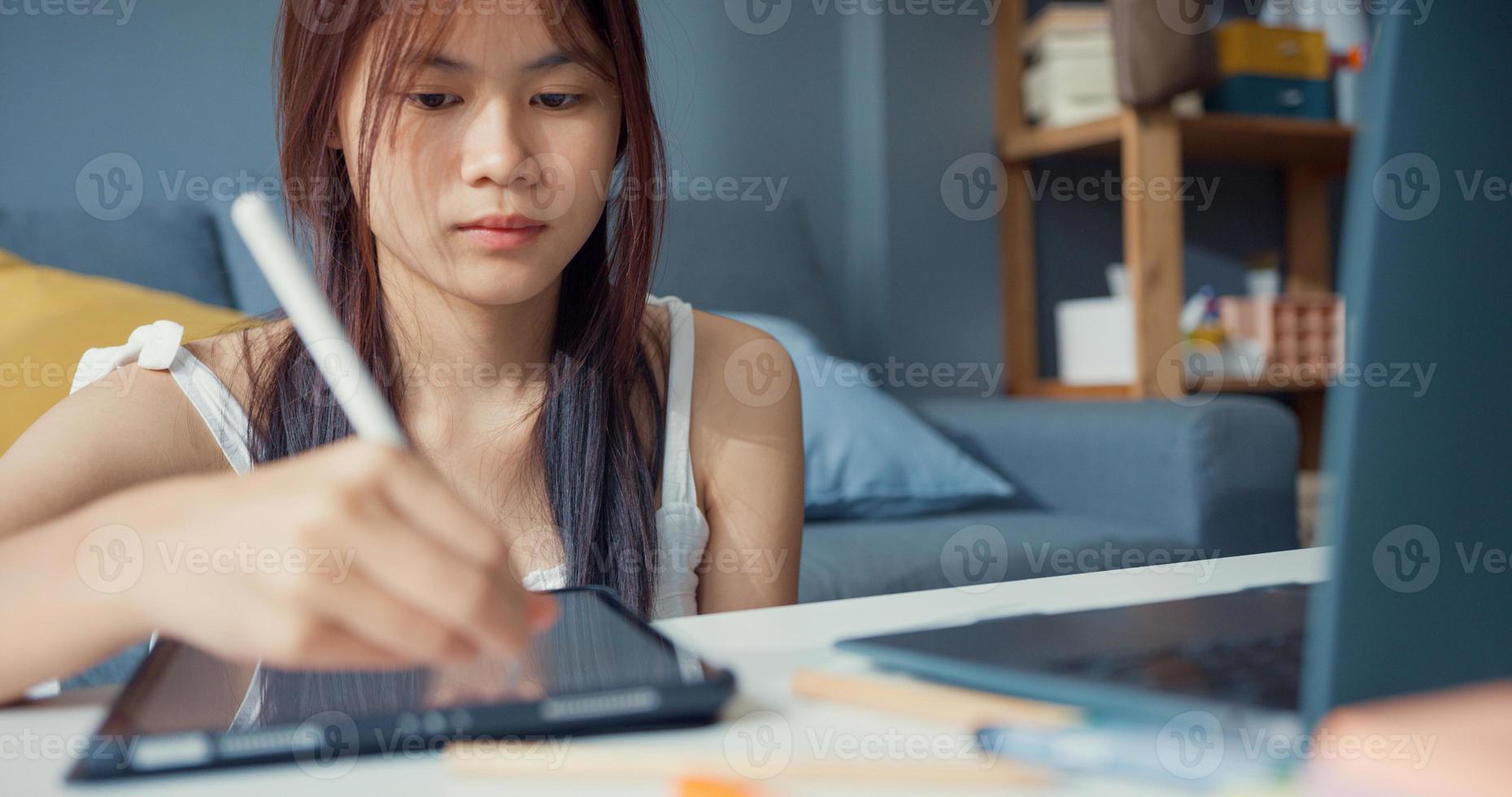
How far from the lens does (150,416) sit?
79 cm

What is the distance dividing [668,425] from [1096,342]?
141 centimetres

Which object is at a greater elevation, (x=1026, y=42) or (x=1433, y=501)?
(x=1026, y=42)

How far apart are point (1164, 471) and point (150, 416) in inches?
47.1

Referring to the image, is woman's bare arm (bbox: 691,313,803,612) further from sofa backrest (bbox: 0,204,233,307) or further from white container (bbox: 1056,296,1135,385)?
white container (bbox: 1056,296,1135,385)

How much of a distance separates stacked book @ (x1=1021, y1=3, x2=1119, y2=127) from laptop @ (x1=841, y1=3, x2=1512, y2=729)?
192cm

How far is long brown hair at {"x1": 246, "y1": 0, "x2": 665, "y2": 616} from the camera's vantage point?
81cm

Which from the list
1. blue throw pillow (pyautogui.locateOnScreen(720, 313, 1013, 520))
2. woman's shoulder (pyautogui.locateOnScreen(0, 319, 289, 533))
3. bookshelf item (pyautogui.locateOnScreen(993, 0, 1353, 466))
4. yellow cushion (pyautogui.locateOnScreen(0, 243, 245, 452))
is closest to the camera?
woman's shoulder (pyautogui.locateOnScreen(0, 319, 289, 533))

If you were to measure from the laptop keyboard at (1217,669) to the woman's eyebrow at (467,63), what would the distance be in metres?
0.55

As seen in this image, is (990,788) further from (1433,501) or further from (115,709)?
(115,709)

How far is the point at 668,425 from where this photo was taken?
0.96 m

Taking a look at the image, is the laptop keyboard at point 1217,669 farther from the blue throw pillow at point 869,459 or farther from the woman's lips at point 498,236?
the blue throw pillow at point 869,459

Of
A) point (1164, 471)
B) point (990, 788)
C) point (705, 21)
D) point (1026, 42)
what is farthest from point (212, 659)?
point (1026, 42)

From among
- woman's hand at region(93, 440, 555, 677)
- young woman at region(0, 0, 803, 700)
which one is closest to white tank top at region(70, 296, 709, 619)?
young woman at region(0, 0, 803, 700)

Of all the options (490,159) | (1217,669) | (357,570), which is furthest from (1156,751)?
(490,159)
